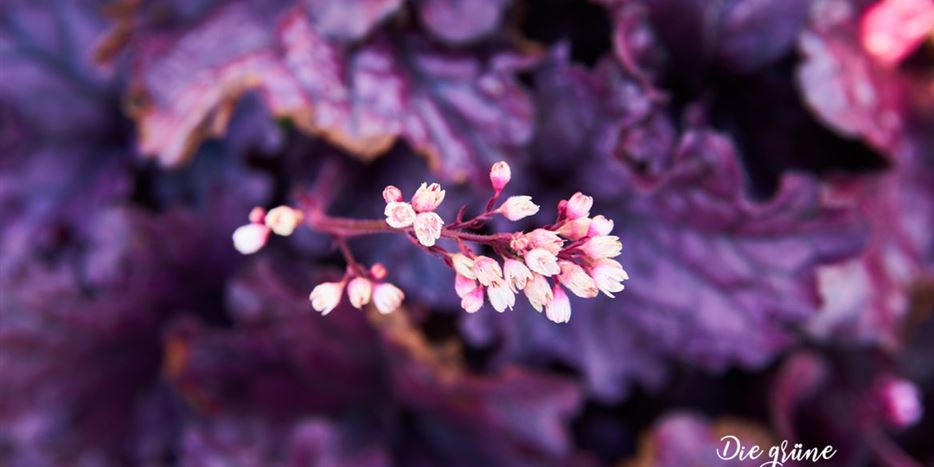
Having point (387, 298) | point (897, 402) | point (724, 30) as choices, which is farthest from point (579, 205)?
point (897, 402)

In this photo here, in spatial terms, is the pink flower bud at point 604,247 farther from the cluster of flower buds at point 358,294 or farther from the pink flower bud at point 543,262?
the cluster of flower buds at point 358,294

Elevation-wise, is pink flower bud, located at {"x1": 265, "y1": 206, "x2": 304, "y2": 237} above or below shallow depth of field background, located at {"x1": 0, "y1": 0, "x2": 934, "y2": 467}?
below

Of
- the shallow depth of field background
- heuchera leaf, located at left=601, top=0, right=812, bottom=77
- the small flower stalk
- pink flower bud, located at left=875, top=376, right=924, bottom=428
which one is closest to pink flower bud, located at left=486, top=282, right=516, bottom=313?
the small flower stalk

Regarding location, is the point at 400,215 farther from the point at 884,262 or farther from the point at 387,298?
the point at 884,262

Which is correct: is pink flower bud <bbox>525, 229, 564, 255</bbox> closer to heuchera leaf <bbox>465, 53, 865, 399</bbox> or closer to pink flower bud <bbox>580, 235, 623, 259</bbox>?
pink flower bud <bbox>580, 235, 623, 259</bbox>

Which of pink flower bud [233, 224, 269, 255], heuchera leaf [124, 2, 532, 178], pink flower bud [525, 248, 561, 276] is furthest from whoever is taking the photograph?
heuchera leaf [124, 2, 532, 178]

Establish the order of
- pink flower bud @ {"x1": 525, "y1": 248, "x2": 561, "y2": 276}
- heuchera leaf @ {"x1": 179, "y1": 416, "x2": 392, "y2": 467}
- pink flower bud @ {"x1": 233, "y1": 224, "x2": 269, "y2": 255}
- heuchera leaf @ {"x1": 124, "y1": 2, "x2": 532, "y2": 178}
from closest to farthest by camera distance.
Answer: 1. pink flower bud @ {"x1": 525, "y1": 248, "x2": 561, "y2": 276}
2. pink flower bud @ {"x1": 233, "y1": 224, "x2": 269, "y2": 255}
3. heuchera leaf @ {"x1": 124, "y1": 2, "x2": 532, "y2": 178}
4. heuchera leaf @ {"x1": 179, "y1": 416, "x2": 392, "y2": 467}
